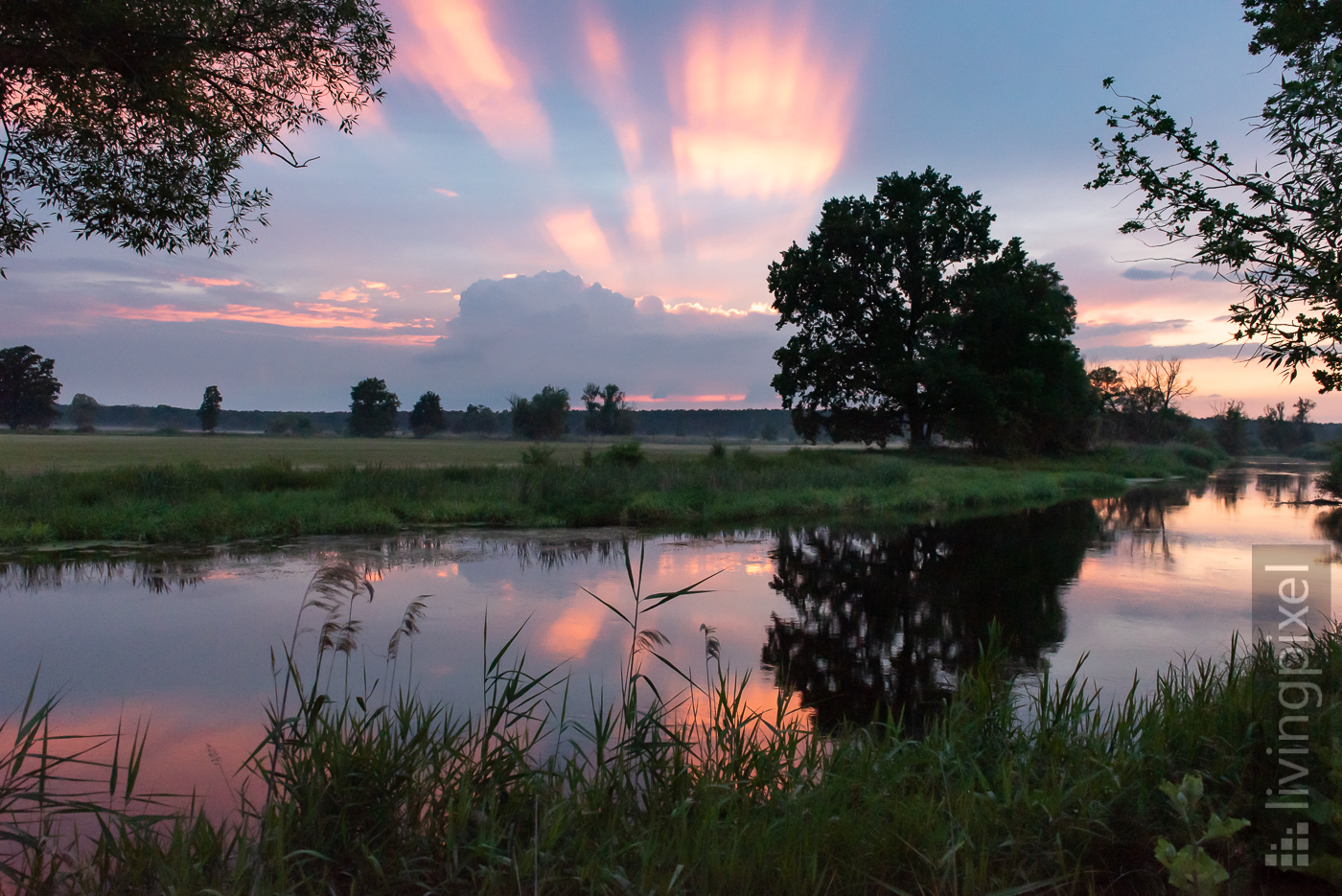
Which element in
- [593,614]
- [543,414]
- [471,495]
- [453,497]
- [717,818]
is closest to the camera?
[717,818]

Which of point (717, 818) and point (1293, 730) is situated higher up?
point (1293, 730)

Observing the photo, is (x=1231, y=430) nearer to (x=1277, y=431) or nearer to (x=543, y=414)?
(x=1277, y=431)

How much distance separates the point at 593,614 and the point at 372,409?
103m

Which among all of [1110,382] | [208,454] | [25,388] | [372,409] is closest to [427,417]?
[372,409]

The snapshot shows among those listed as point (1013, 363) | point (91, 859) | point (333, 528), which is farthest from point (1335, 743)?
point (1013, 363)

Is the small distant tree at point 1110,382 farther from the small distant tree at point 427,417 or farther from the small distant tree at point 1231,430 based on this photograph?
the small distant tree at point 427,417

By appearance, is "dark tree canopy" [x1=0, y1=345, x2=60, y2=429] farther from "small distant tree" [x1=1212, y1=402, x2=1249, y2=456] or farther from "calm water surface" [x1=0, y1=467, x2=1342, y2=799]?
"small distant tree" [x1=1212, y1=402, x2=1249, y2=456]

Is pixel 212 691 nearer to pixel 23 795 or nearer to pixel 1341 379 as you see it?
pixel 23 795

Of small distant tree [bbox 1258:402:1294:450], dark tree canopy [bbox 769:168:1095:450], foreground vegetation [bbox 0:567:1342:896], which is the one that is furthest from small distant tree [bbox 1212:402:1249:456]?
foreground vegetation [bbox 0:567:1342:896]

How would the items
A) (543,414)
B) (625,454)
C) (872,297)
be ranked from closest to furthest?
(625,454) → (872,297) → (543,414)

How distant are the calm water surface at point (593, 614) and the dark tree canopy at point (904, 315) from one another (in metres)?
20.4

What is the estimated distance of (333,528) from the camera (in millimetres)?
15523

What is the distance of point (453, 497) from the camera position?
18719 millimetres

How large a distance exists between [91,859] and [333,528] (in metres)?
13.1
